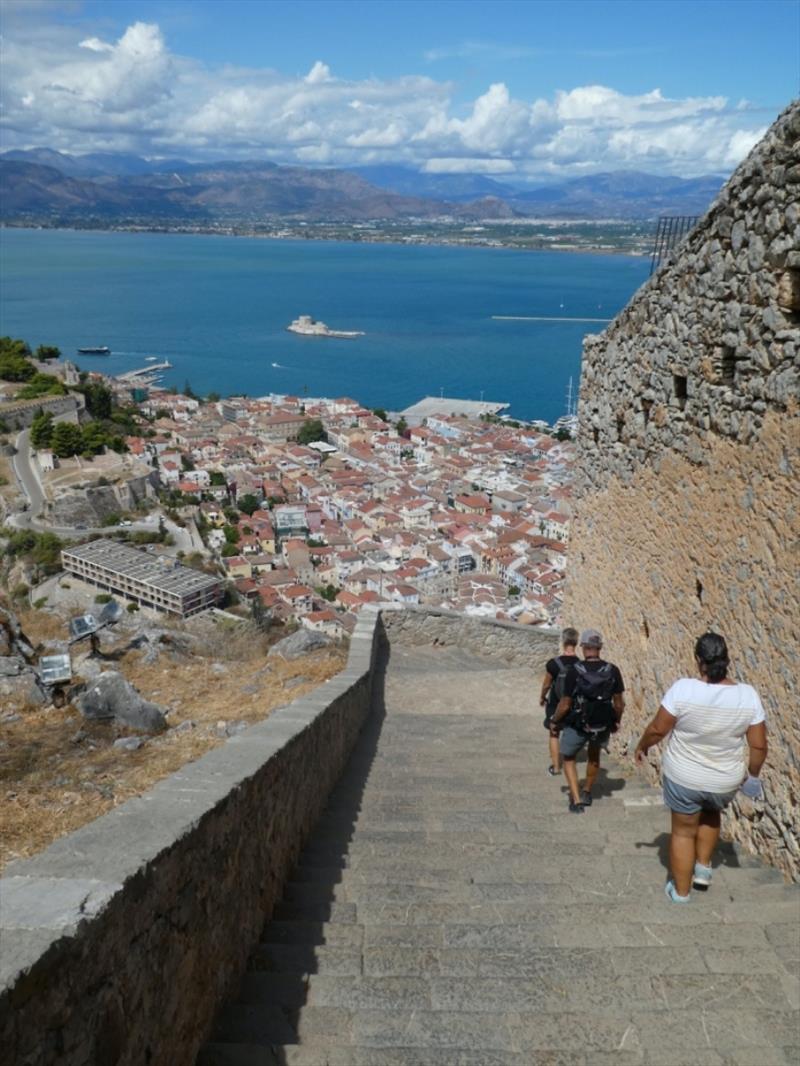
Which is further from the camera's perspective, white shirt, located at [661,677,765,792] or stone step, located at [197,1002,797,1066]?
white shirt, located at [661,677,765,792]

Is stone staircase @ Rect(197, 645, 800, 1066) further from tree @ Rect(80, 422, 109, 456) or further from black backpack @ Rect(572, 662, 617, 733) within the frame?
tree @ Rect(80, 422, 109, 456)

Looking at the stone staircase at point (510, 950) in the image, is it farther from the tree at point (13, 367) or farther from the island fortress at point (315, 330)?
the island fortress at point (315, 330)

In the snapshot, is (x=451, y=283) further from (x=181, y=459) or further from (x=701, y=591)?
(x=701, y=591)

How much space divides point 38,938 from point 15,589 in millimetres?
32130

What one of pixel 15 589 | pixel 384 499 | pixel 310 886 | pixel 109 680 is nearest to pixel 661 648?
pixel 310 886

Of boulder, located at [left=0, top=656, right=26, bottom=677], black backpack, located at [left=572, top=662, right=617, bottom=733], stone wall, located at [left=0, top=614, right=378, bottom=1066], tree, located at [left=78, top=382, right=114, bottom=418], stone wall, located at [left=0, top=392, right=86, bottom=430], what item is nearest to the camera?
stone wall, located at [left=0, top=614, right=378, bottom=1066]

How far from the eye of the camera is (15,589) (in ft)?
100

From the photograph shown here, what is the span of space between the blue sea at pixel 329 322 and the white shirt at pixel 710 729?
77946mm

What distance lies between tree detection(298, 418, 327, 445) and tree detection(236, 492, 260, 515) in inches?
610

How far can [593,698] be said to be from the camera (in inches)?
168

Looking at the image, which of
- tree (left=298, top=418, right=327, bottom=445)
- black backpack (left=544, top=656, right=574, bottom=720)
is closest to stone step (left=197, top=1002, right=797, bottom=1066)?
black backpack (left=544, top=656, right=574, bottom=720)

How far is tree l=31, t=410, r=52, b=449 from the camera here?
142 feet

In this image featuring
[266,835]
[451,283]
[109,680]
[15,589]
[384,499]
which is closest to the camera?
[266,835]

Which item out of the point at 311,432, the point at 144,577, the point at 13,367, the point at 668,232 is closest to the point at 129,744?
the point at 668,232
